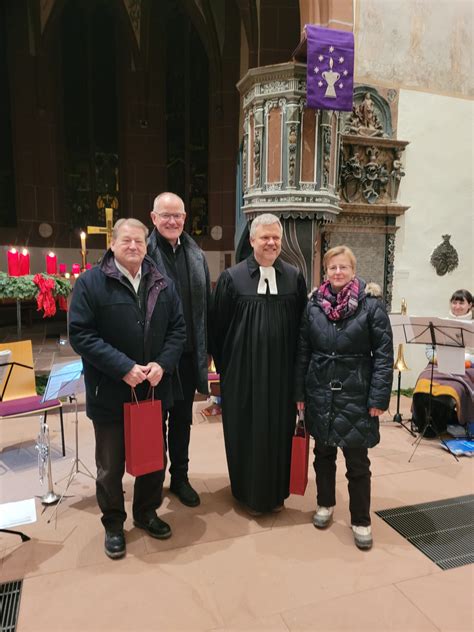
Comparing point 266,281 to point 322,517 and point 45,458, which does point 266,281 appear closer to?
point 322,517

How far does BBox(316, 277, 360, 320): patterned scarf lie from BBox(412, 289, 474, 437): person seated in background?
6.95 ft

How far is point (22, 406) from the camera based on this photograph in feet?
13.0

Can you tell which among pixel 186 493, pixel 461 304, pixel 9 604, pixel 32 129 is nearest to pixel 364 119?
pixel 461 304

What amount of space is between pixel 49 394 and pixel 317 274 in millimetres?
3927

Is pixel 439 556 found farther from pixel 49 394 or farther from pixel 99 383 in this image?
pixel 49 394

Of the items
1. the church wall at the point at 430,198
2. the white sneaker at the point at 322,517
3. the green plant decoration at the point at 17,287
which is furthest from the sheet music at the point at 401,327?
the green plant decoration at the point at 17,287

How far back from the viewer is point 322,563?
2.73 metres

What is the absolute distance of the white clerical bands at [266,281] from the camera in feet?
10.3

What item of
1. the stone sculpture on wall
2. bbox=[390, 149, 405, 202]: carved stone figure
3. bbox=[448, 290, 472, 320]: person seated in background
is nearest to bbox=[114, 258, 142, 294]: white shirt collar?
bbox=[448, 290, 472, 320]: person seated in background

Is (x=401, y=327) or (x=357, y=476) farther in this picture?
(x=401, y=327)

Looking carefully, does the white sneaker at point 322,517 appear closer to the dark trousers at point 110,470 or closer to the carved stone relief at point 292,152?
the dark trousers at point 110,470

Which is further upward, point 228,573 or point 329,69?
point 329,69

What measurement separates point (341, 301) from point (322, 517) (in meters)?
1.40

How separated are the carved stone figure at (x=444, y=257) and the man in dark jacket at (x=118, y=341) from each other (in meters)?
5.19
